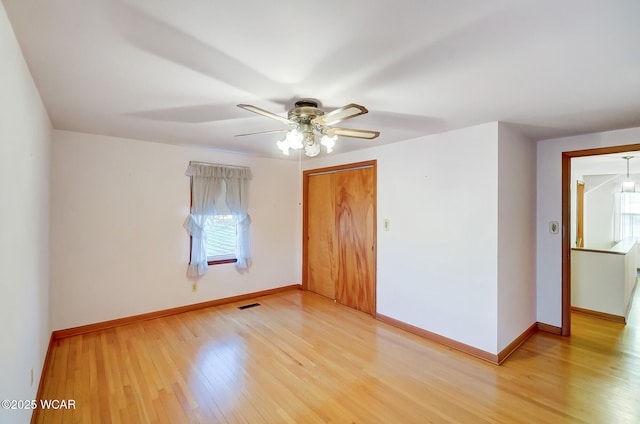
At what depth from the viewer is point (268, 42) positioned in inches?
55.9

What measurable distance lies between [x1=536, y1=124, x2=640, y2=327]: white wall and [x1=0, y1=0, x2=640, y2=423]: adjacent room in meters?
0.02

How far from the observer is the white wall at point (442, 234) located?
2.74 meters

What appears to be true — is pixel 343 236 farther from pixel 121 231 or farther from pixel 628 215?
pixel 628 215

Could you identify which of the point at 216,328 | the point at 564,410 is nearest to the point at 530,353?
the point at 564,410

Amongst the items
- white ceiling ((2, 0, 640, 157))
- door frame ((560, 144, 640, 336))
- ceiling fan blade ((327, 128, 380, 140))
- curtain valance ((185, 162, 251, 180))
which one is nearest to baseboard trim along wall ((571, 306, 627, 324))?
door frame ((560, 144, 640, 336))

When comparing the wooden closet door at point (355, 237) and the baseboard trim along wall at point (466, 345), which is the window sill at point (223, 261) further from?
the baseboard trim along wall at point (466, 345)

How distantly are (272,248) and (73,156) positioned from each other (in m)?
2.84

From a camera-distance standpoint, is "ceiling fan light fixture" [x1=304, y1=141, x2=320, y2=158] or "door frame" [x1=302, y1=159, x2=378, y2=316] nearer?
"ceiling fan light fixture" [x1=304, y1=141, x2=320, y2=158]

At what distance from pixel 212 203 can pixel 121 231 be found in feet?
3.74

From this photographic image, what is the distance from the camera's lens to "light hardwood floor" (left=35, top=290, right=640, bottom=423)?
6.58 ft

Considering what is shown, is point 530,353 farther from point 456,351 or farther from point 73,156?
point 73,156

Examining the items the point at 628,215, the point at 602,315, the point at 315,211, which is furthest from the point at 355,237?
the point at 628,215

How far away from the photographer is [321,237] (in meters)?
4.73

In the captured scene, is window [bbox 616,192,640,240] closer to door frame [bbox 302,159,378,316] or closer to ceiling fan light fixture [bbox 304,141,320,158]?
door frame [bbox 302,159,378,316]
